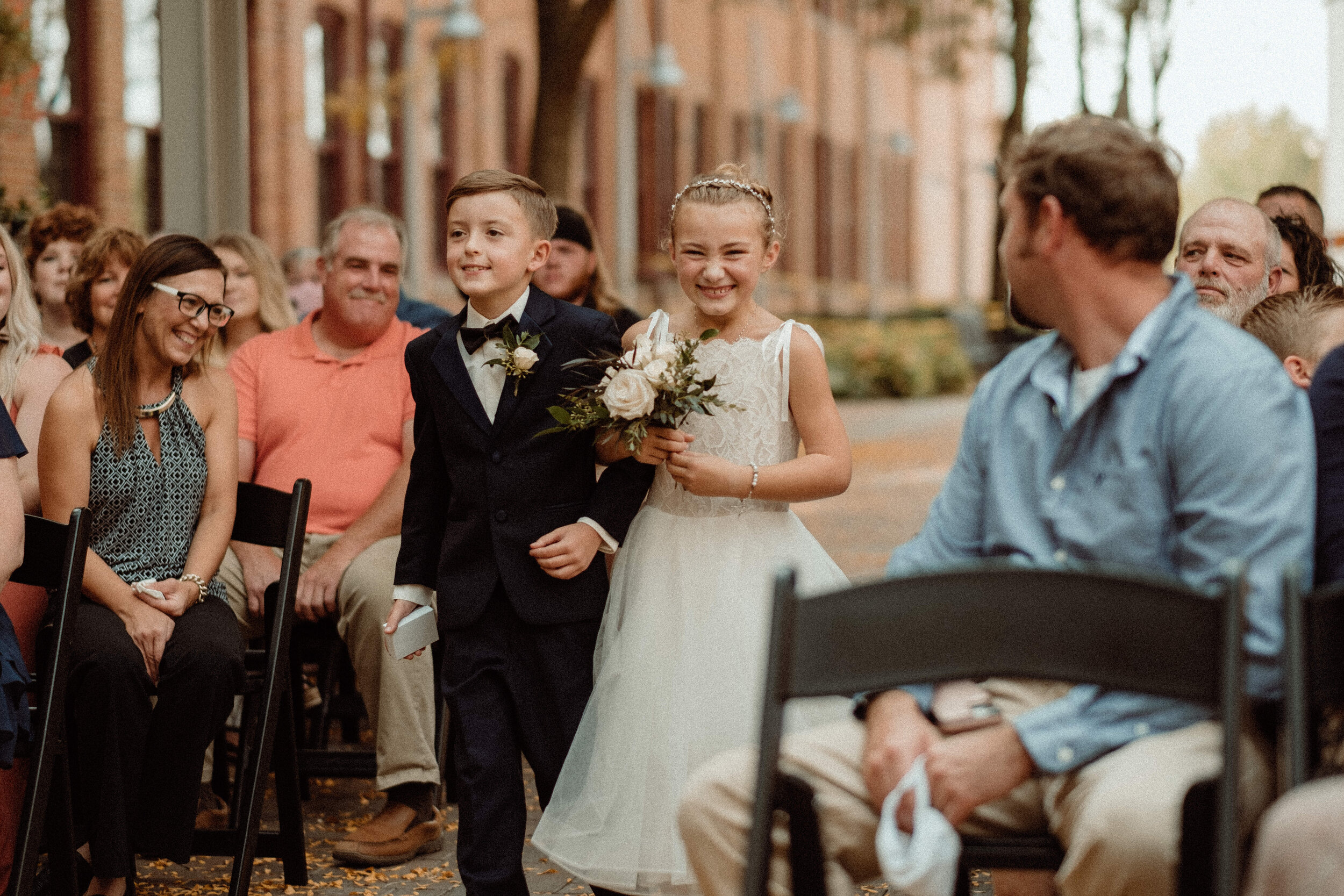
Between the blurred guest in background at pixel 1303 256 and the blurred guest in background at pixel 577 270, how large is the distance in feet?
8.27

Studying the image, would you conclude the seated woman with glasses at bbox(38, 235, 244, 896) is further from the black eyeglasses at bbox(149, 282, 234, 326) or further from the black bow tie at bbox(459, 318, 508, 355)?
the black bow tie at bbox(459, 318, 508, 355)

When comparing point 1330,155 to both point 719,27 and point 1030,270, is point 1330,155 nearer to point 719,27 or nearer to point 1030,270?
point 1030,270

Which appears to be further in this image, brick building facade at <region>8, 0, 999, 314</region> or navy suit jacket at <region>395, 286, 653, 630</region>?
brick building facade at <region>8, 0, 999, 314</region>

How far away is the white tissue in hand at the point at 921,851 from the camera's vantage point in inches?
96.6

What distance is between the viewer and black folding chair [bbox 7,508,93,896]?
3.62m

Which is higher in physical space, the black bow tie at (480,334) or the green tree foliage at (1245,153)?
the green tree foliage at (1245,153)

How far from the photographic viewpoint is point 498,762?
3.83m

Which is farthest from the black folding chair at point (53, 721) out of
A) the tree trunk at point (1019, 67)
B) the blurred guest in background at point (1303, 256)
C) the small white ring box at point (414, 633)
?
the tree trunk at point (1019, 67)

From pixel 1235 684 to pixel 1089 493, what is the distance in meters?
0.60

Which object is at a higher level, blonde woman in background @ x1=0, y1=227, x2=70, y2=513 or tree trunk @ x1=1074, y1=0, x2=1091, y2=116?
tree trunk @ x1=1074, y1=0, x2=1091, y2=116

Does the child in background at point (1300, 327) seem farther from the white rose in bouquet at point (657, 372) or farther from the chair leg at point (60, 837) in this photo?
the chair leg at point (60, 837)

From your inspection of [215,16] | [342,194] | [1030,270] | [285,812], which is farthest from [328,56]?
[1030,270]

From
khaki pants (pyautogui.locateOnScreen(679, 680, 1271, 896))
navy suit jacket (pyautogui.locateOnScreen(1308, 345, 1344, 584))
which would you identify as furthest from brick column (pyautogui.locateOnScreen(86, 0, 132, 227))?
navy suit jacket (pyautogui.locateOnScreen(1308, 345, 1344, 584))

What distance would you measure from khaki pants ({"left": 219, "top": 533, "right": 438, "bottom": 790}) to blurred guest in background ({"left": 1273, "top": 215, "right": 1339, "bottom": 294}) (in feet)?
10.7
